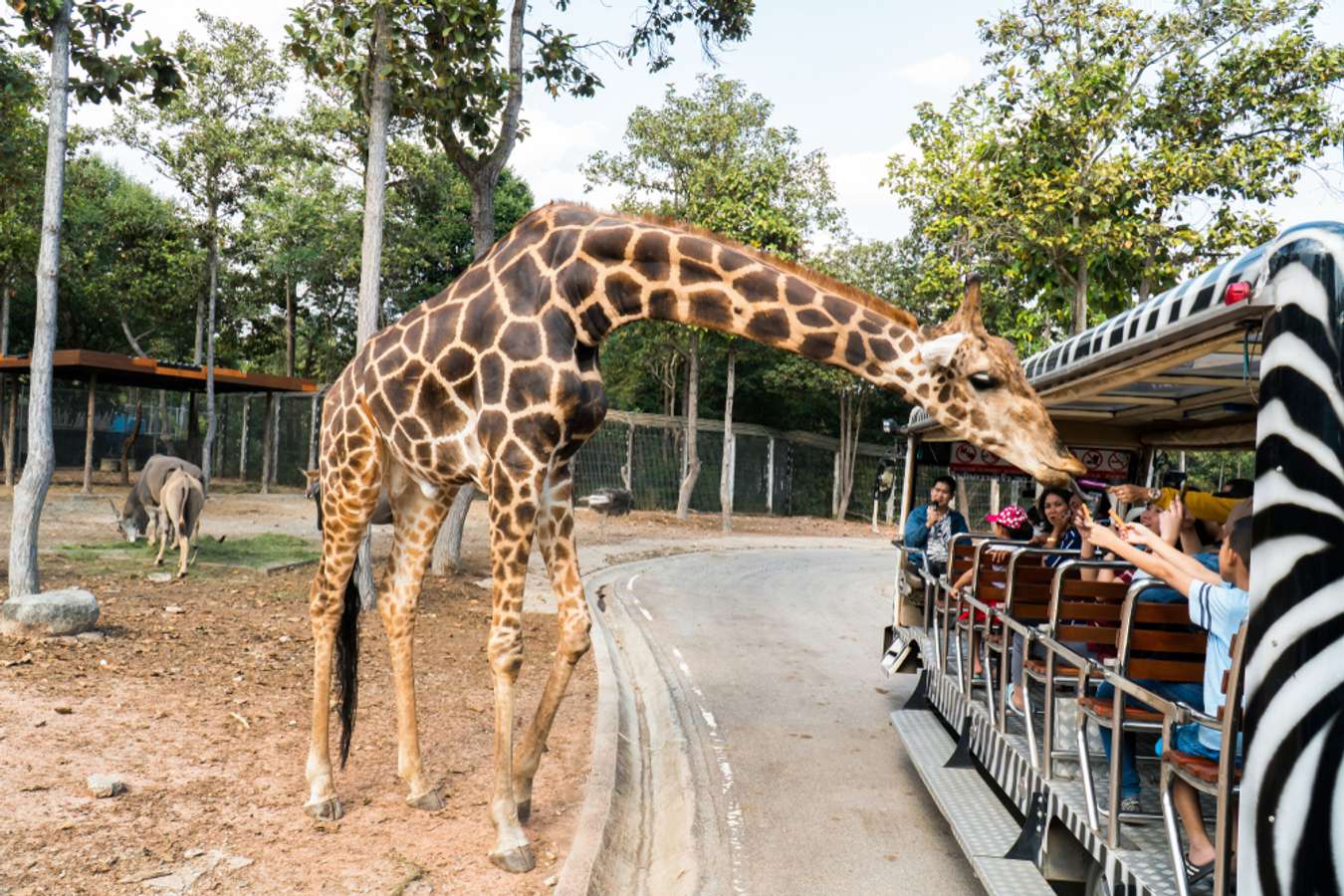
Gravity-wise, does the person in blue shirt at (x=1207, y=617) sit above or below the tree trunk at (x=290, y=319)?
below

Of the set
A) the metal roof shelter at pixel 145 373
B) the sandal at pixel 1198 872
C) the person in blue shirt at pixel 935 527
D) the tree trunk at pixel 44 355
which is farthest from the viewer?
the metal roof shelter at pixel 145 373

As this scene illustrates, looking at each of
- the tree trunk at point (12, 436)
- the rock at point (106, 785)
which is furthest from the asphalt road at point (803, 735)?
the tree trunk at point (12, 436)

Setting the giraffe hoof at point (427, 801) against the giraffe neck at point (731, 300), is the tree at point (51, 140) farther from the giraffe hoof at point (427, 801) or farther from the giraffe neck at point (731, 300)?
the giraffe neck at point (731, 300)

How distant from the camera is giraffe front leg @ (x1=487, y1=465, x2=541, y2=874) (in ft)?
14.1

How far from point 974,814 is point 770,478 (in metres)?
24.8

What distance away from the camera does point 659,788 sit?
5.88m

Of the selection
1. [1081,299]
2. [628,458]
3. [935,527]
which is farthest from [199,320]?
[935,527]

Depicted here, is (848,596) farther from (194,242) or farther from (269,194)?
(194,242)

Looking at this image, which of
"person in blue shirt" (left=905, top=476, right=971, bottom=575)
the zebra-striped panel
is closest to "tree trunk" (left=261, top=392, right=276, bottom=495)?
"person in blue shirt" (left=905, top=476, right=971, bottom=575)

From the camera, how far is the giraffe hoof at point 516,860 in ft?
13.9

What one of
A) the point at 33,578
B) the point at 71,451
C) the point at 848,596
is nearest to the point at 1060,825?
the point at 33,578

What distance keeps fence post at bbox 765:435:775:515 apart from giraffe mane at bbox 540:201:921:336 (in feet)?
81.3

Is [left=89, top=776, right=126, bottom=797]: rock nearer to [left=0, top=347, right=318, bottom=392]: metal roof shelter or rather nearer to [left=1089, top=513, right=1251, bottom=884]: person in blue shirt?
[left=1089, top=513, right=1251, bottom=884]: person in blue shirt

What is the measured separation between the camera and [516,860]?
4.24 m
